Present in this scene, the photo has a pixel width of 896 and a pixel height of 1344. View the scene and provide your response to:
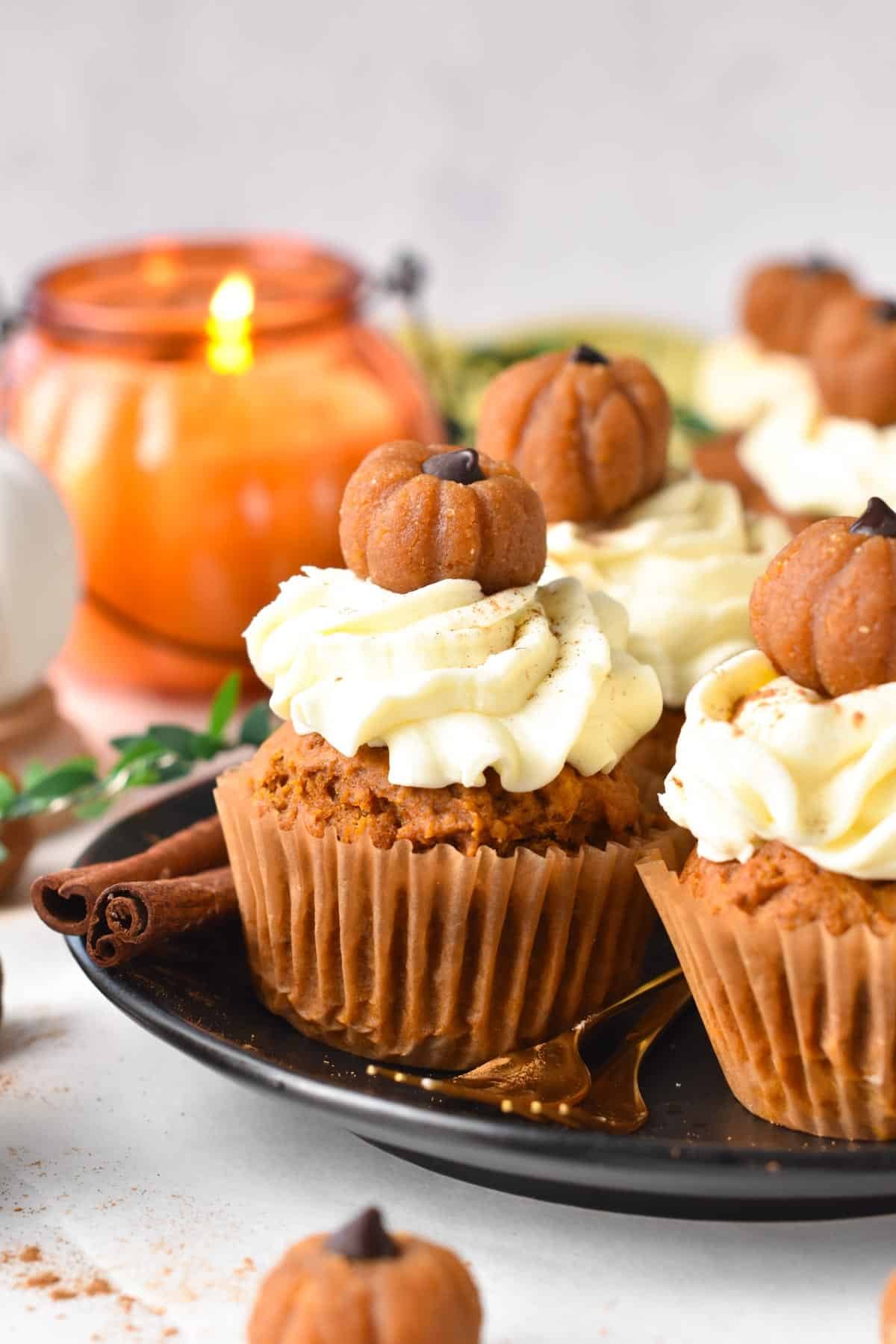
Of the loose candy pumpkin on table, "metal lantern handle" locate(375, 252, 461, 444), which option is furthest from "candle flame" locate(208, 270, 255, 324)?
the loose candy pumpkin on table

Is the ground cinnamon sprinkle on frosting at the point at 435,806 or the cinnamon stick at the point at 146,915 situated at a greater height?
the ground cinnamon sprinkle on frosting at the point at 435,806

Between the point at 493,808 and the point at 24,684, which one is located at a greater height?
the point at 493,808

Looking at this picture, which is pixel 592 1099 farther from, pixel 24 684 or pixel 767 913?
pixel 24 684

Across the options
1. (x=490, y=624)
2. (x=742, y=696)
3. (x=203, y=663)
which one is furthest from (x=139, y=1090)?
(x=203, y=663)

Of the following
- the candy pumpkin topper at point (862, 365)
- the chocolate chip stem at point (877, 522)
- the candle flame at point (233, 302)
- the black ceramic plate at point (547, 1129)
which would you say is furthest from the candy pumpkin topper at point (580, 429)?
the candle flame at point (233, 302)

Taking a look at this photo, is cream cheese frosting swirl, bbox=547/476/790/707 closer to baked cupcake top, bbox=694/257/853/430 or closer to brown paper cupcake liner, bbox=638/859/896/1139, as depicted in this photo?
brown paper cupcake liner, bbox=638/859/896/1139

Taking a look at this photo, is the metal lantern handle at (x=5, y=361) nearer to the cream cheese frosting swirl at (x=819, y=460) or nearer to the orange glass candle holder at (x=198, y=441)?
the orange glass candle holder at (x=198, y=441)
